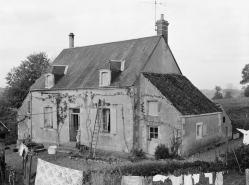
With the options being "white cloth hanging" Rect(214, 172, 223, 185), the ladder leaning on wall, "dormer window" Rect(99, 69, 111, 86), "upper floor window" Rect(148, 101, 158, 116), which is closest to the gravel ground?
the ladder leaning on wall

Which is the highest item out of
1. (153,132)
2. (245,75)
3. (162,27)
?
(162,27)

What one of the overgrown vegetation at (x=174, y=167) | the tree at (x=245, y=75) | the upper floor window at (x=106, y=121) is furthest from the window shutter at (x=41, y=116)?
the tree at (x=245, y=75)

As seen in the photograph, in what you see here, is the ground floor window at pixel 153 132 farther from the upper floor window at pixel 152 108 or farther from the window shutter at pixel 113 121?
the window shutter at pixel 113 121

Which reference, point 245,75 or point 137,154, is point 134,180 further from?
point 245,75

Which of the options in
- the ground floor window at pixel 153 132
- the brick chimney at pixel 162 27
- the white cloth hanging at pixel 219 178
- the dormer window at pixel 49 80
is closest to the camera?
the white cloth hanging at pixel 219 178

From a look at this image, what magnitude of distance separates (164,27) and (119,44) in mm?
4007

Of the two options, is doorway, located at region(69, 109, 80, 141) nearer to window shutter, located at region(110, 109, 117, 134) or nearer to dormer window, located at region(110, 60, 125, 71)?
window shutter, located at region(110, 109, 117, 134)

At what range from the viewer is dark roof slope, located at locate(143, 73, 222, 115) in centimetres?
1856

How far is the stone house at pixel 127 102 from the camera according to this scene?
60.8 ft

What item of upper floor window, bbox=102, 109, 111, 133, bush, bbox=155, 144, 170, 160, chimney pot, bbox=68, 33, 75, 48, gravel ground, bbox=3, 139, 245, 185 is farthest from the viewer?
chimney pot, bbox=68, 33, 75, 48

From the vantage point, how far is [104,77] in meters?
20.8

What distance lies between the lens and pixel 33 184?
13328mm

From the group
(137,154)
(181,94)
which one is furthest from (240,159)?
(181,94)

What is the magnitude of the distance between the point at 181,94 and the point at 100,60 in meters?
7.42
